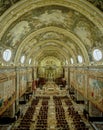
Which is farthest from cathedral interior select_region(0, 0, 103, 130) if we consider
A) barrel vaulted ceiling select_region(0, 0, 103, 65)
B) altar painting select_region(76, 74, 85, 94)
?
altar painting select_region(76, 74, 85, 94)

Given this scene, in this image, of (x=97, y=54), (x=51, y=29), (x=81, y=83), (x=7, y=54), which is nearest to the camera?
(x=97, y=54)

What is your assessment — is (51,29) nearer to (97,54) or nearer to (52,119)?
(97,54)

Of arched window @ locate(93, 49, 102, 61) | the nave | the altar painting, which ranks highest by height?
arched window @ locate(93, 49, 102, 61)

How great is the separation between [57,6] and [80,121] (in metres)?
12.3

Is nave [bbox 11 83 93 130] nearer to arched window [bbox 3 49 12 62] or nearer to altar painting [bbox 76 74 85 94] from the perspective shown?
altar painting [bbox 76 74 85 94]

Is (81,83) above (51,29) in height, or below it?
below

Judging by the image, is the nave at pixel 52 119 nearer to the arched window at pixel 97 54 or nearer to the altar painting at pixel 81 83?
the altar painting at pixel 81 83

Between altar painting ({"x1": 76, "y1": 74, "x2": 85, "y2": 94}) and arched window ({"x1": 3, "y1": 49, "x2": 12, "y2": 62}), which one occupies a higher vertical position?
arched window ({"x1": 3, "y1": 49, "x2": 12, "y2": 62})

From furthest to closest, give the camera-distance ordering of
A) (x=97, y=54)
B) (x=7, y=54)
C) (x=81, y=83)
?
(x=81, y=83), (x=7, y=54), (x=97, y=54)

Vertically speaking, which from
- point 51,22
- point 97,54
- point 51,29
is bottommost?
point 97,54

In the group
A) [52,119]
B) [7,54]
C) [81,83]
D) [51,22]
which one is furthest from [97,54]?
[7,54]

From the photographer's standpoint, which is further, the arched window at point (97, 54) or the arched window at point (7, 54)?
the arched window at point (7, 54)

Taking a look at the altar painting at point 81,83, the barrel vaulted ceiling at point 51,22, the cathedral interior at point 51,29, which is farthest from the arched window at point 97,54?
the altar painting at point 81,83

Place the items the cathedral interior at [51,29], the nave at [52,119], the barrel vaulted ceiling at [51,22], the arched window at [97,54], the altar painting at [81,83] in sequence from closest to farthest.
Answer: the barrel vaulted ceiling at [51,22]
the cathedral interior at [51,29]
the arched window at [97,54]
the nave at [52,119]
the altar painting at [81,83]
